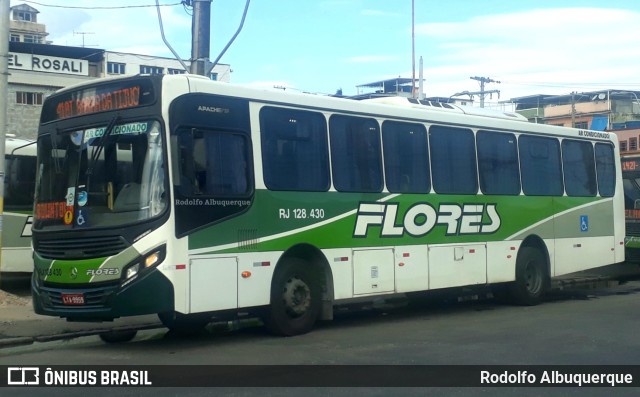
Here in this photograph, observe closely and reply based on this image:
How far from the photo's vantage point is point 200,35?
17297mm

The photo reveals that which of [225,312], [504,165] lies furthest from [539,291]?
[225,312]

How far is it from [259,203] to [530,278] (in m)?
7.13

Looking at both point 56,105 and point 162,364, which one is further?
point 56,105

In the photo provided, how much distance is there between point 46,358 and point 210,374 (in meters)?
2.54

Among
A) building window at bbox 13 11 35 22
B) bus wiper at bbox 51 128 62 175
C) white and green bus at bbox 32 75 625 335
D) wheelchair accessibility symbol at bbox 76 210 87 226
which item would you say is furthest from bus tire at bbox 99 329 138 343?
building window at bbox 13 11 35 22

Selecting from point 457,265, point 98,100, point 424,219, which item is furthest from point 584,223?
point 98,100

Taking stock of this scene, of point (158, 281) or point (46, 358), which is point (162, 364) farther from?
point (46, 358)

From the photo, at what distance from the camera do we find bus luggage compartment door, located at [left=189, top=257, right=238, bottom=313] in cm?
1005

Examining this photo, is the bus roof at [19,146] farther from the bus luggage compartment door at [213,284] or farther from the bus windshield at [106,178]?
the bus luggage compartment door at [213,284]

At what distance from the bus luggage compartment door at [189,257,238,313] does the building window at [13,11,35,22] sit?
418 feet

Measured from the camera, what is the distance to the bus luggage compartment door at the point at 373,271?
1234 cm

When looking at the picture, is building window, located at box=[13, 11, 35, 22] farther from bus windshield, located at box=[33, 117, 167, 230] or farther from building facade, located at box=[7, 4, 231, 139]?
bus windshield, located at box=[33, 117, 167, 230]

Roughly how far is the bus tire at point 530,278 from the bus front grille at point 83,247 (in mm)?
8520

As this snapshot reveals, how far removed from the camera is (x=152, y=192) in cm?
988
